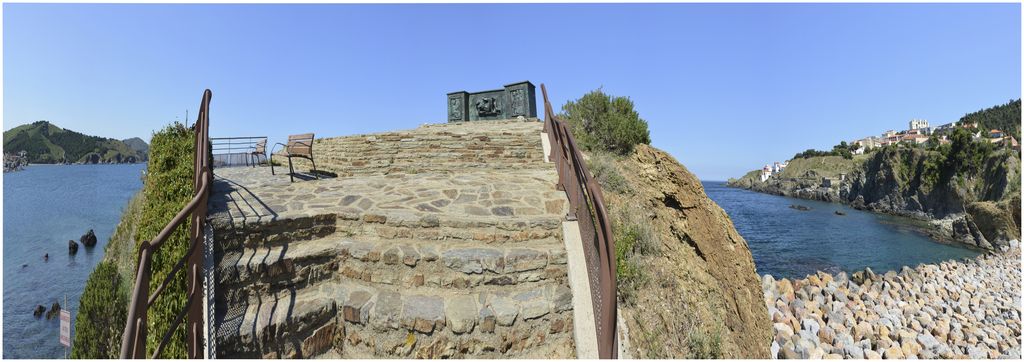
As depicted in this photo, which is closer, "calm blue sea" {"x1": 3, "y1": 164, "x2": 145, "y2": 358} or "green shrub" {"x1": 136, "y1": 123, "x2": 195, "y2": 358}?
"green shrub" {"x1": 136, "y1": 123, "x2": 195, "y2": 358}

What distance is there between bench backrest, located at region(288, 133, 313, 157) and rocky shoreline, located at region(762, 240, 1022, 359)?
10964mm

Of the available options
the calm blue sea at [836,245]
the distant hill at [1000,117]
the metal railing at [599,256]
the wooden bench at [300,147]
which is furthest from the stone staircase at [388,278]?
the distant hill at [1000,117]

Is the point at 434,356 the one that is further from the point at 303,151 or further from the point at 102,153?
the point at 102,153

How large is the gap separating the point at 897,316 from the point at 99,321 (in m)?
19.5

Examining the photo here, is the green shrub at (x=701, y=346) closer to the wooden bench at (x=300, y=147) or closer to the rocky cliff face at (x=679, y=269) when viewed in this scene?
the rocky cliff face at (x=679, y=269)

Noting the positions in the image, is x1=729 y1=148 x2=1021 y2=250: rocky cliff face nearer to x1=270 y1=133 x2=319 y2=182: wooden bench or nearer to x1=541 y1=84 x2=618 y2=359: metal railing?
x1=541 y1=84 x2=618 y2=359: metal railing

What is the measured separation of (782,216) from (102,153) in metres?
192

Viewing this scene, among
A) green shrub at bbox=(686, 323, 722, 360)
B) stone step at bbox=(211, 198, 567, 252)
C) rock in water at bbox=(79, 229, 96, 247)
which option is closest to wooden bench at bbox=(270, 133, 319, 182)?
stone step at bbox=(211, 198, 567, 252)

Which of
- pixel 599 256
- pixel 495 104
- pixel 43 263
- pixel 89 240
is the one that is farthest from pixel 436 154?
pixel 89 240

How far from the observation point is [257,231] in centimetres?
379

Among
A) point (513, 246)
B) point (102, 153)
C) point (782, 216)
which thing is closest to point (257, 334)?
point (513, 246)

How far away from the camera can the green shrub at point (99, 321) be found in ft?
20.5

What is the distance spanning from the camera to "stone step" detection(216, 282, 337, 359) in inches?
121

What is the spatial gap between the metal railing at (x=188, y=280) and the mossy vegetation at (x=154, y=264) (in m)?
0.24
